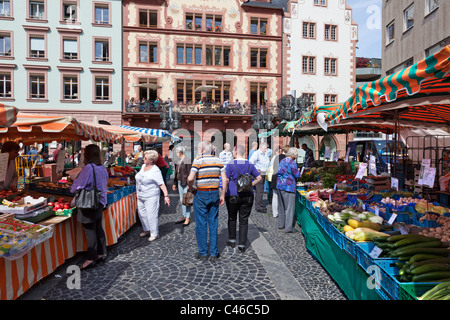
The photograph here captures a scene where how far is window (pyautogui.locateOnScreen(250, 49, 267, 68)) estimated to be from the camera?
26078 mm

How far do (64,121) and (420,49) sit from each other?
18.2 m

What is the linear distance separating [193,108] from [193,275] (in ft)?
70.9

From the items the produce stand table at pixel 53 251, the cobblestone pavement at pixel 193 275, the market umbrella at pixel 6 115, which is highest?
the market umbrella at pixel 6 115

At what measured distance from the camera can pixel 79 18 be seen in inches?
920

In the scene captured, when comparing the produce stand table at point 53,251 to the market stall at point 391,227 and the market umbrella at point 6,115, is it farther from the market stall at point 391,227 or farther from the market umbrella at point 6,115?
the market stall at point 391,227

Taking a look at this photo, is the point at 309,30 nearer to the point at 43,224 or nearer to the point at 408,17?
the point at 408,17

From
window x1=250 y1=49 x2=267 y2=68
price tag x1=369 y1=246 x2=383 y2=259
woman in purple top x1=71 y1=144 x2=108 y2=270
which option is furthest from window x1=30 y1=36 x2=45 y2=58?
price tag x1=369 y1=246 x2=383 y2=259

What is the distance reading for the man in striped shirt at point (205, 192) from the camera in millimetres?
4727

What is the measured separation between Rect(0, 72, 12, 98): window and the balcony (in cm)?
883

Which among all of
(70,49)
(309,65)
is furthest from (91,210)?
(309,65)

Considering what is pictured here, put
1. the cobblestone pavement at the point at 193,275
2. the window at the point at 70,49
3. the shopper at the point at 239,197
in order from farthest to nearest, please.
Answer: the window at the point at 70,49, the shopper at the point at 239,197, the cobblestone pavement at the point at 193,275

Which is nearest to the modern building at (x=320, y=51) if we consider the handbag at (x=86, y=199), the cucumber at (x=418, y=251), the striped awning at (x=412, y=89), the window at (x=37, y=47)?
the window at (x=37, y=47)

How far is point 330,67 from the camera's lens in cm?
2688

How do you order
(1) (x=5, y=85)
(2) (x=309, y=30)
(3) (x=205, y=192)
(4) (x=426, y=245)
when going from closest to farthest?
(4) (x=426, y=245), (3) (x=205, y=192), (1) (x=5, y=85), (2) (x=309, y=30)
